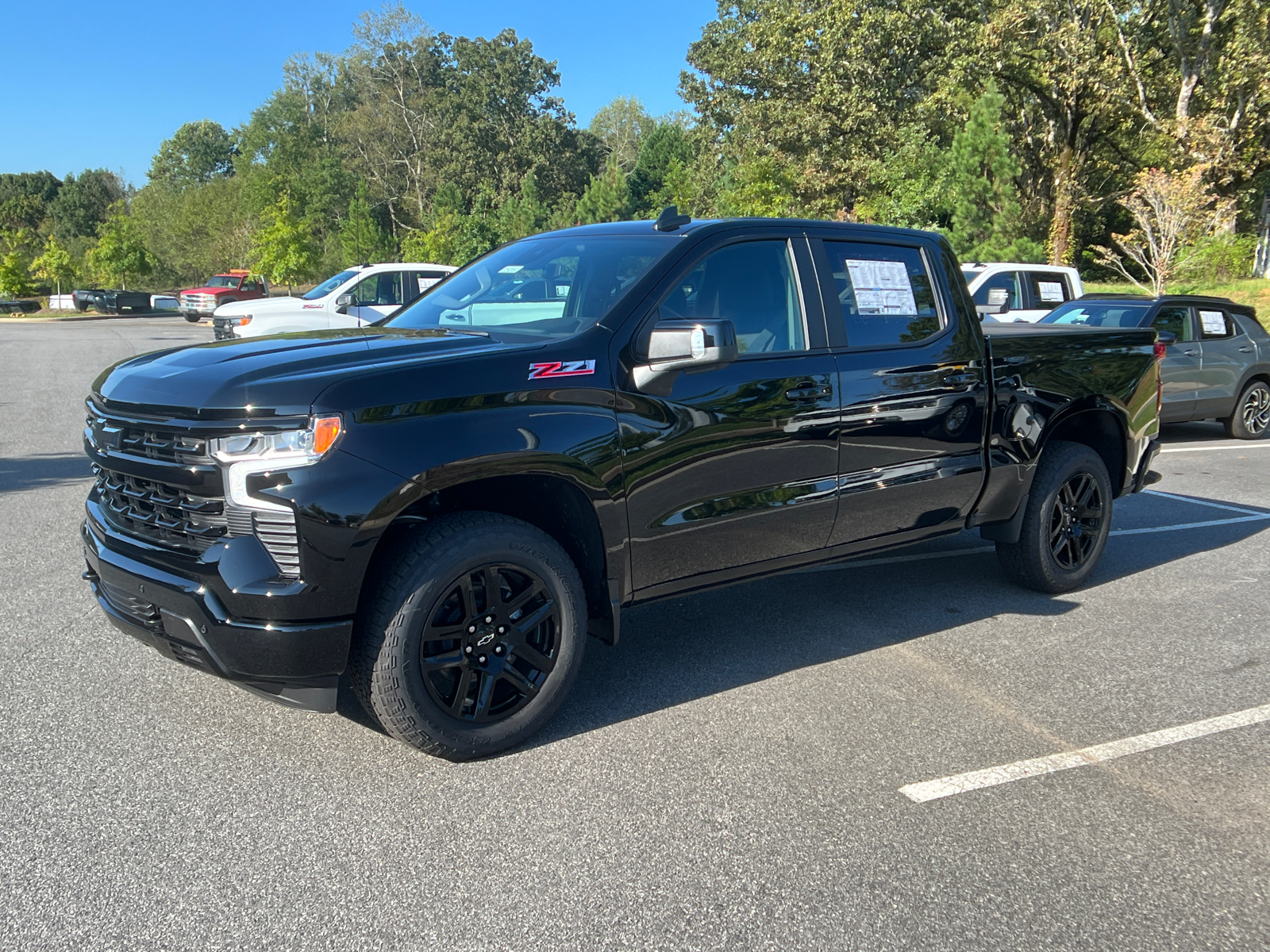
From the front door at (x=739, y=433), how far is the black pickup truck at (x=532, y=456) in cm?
1

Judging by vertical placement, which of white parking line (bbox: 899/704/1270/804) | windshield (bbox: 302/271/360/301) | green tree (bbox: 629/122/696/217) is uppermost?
green tree (bbox: 629/122/696/217)

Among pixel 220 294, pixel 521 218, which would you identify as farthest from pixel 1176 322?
pixel 521 218

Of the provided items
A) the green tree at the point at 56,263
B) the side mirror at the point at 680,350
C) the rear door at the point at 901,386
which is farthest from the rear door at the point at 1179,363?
the green tree at the point at 56,263

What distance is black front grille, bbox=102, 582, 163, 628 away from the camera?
3.29 metres

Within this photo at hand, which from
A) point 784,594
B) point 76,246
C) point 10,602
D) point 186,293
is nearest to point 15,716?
point 10,602

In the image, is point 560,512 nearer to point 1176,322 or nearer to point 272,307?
point 1176,322

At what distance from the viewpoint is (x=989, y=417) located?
16.3ft

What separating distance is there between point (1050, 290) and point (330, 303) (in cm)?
1143

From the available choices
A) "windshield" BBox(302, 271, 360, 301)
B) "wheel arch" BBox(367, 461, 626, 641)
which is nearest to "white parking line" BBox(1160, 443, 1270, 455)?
"wheel arch" BBox(367, 461, 626, 641)

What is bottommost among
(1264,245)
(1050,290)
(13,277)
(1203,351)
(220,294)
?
(1203,351)

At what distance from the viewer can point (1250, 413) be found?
39.4 feet

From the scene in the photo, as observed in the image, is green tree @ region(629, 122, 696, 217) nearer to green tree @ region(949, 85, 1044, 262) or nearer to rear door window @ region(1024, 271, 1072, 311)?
green tree @ region(949, 85, 1044, 262)

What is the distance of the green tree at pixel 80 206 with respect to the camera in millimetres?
94938

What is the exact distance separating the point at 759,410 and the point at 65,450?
8275 millimetres
